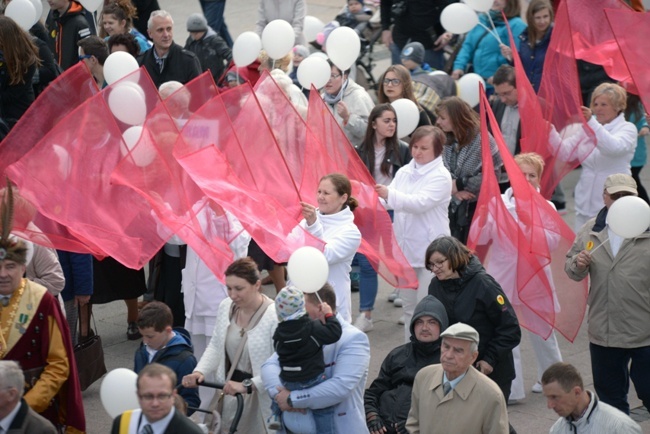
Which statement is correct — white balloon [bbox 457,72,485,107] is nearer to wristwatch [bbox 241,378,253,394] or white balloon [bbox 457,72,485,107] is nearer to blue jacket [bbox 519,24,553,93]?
blue jacket [bbox 519,24,553,93]

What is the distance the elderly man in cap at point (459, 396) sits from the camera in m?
6.10

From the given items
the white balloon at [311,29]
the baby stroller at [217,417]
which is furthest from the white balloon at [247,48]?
the baby stroller at [217,417]

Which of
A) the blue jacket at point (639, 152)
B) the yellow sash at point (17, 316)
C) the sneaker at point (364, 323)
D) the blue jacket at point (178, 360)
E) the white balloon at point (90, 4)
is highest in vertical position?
the yellow sash at point (17, 316)

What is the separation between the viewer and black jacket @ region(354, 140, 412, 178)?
947 centimetres

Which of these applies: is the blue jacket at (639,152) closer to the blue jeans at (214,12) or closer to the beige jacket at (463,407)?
the beige jacket at (463,407)

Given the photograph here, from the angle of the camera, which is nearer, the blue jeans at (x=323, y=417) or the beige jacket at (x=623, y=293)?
the blue jeans at (x=323, y=417)

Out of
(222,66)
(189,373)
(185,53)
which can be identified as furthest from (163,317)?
(222,66)

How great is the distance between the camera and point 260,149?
8.29 metres

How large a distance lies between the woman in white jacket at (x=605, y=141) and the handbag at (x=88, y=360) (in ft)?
13.5

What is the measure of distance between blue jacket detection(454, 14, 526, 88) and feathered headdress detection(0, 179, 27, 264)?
645cm

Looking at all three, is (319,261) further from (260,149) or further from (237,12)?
(237,12)

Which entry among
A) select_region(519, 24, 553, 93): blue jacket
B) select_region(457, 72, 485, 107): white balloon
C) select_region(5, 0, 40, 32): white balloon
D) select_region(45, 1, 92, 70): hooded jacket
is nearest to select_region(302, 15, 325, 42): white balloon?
select_region(45, 1, 92, 70): hooded jacket

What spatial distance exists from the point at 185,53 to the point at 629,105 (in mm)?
4014

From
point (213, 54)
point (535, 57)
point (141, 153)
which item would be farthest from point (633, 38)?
point (213, 54)
